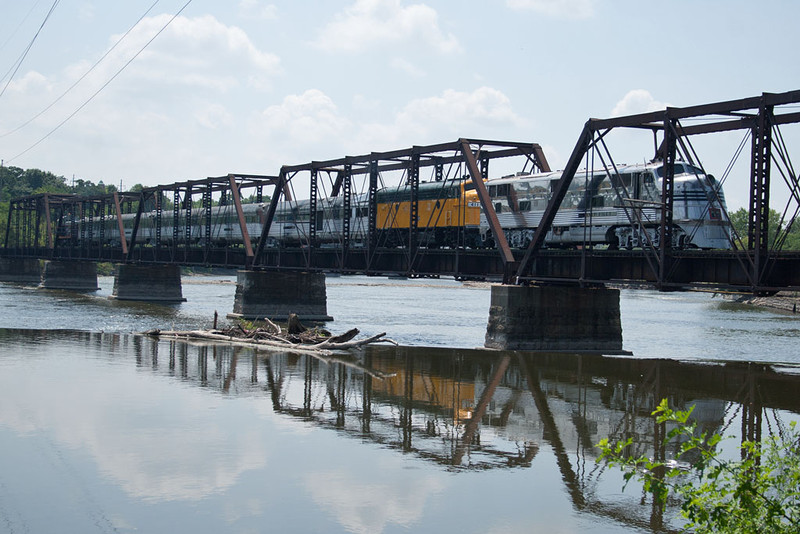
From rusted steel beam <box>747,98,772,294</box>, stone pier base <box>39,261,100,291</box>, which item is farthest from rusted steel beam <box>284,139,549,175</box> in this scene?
stone pier base <box>39,261,100,291</box>

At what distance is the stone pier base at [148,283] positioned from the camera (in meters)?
80.2

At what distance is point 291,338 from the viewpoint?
113ft

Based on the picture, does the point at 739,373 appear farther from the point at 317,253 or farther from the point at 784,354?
the point at 317,253

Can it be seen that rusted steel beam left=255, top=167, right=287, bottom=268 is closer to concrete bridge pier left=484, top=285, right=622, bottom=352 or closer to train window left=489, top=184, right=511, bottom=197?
train window left=489, top=184, right=511, bottom=197

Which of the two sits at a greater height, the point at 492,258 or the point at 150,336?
the point at 492,258

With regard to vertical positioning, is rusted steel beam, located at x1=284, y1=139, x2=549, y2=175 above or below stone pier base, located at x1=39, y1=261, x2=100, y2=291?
above

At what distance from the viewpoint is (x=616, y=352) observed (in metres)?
35.5

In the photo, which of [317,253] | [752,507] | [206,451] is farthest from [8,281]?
[752,507]

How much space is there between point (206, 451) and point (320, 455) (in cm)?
214

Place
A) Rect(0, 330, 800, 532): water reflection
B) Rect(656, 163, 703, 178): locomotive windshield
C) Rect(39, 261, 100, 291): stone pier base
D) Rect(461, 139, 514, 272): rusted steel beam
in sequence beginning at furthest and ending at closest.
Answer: Rect(39, 261, 100, 291): stone pier base < Rect(461, 139, 514, 272): rusted steel beam < Rect(656, 163, 703, 178): locomotive windshield < Rect(0, 330, 800, 532): water reflection

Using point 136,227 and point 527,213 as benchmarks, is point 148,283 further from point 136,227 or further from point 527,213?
point 527,213

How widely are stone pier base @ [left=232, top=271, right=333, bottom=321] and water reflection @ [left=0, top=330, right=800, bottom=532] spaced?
22.2 metres

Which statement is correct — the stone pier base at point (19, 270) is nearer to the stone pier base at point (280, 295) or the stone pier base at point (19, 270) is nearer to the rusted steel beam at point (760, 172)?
the stone pier base at point (280, 295)

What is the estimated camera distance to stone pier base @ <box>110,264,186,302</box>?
80188 mm
